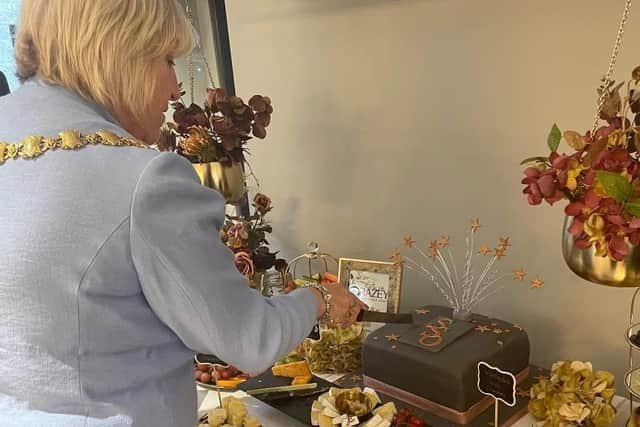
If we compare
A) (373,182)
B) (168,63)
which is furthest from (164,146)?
(168,63)

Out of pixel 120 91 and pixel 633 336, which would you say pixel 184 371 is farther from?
pixel 633 336

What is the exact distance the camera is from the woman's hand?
3.18 feet

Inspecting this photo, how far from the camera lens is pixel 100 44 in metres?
0.73

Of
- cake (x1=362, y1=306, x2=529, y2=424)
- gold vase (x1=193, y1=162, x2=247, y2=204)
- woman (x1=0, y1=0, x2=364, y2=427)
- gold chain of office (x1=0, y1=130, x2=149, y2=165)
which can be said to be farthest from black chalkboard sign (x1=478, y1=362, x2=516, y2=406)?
gold vase (x1=193, y1=162, x2=247, y2=204)

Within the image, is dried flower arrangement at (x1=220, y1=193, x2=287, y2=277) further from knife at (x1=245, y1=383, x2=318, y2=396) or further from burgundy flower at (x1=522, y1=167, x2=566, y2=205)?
burgundy flower at (x1=522, y1=167, x2=566, y2=205)

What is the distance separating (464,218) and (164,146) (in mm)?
796

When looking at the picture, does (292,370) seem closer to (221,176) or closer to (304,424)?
(304,424)

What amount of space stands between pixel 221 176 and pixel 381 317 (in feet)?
1.99

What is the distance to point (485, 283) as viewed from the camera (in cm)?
134

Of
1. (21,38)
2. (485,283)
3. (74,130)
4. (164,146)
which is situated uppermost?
(21,38)

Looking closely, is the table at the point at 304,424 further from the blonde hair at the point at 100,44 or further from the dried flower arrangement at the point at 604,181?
the blonde hair at the point at 100,44

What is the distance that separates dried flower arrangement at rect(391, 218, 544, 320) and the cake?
90mm

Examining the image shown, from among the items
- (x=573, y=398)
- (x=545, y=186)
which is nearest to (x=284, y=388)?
(x=573, y=398)

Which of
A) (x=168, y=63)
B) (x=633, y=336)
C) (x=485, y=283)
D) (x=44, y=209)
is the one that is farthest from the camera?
(x=485, y=283)
